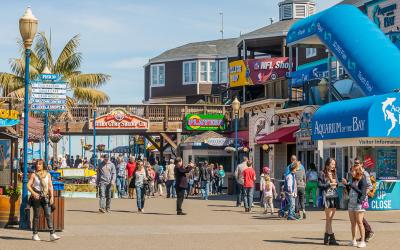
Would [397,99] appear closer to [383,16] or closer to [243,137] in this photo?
[383,16]

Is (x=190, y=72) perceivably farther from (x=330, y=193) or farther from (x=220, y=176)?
(x=330, y=193)

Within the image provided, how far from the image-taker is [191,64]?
2422 inches

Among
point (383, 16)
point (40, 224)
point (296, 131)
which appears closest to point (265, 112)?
point (296, 131)

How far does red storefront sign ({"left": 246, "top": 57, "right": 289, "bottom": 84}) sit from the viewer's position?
46.3m

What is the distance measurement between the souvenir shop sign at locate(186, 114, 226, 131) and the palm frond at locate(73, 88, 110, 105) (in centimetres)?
533

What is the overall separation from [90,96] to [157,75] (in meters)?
21.3

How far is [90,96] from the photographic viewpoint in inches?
1672

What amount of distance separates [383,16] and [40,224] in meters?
19.1

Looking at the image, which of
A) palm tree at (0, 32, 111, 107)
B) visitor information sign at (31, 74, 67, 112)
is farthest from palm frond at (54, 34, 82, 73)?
visitor information sign at (31, 74, 67, 112)

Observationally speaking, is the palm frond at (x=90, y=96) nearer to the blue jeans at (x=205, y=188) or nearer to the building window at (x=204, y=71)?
the blue jeans at (x=205, y=188)

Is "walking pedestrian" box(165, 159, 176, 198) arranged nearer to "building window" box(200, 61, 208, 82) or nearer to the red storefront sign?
the red storefront sign

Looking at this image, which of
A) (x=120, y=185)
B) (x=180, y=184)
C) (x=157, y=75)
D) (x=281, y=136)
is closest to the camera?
(x=180, y=184)

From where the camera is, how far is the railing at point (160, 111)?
45531 millimetres

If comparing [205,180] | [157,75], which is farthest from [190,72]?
[205,180]
